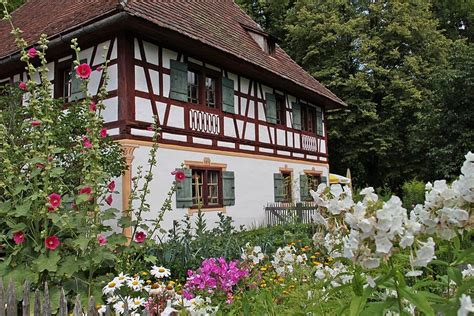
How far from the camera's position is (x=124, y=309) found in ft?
7.52

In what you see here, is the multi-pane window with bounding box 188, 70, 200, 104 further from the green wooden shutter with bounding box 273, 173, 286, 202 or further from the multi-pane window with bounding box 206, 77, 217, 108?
the green wooden shutter with bounding box 273, 173, 286, 202

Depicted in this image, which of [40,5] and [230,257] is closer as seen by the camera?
[230,257]

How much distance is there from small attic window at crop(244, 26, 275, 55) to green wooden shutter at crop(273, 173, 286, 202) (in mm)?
4303

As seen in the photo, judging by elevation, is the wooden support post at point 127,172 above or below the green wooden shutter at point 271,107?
below

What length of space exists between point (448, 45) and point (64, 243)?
85.3ft

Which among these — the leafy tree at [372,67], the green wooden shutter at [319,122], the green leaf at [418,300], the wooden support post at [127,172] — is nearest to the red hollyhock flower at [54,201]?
the green leaf at [418,300]

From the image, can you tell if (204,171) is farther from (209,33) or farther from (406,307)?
(406,307)

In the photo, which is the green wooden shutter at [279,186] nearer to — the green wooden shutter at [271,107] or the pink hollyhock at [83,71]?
the green wooden shutter at [271,107]

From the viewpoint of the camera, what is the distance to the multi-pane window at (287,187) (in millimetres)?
15266

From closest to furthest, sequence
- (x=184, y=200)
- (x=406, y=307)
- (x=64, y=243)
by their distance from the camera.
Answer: (x=406, y=307)
(x=64, y=243)
(x=184, y=200)

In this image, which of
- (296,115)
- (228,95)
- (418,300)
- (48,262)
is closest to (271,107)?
(296,115)

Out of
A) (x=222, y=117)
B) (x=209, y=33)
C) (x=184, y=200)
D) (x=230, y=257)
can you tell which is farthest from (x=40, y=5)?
(x=230, y=257)

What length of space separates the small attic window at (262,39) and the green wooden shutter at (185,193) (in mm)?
6544

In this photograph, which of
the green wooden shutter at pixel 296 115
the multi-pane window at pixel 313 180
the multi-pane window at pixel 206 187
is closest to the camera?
the multi-pane window at pixel 206 187
